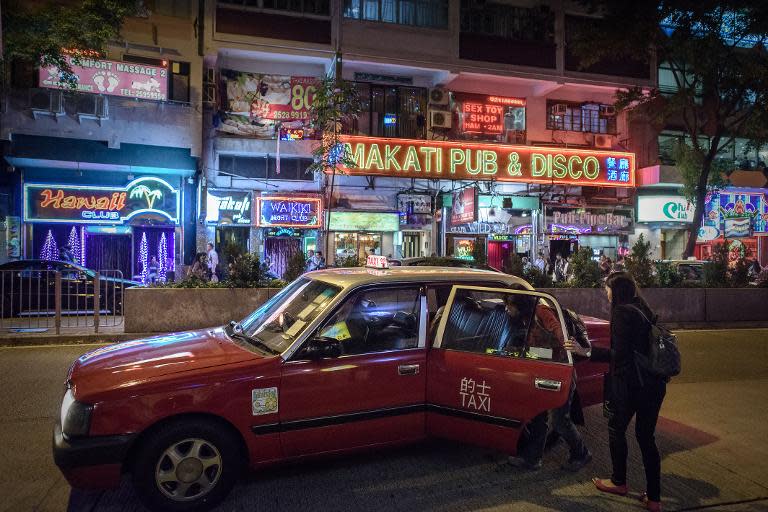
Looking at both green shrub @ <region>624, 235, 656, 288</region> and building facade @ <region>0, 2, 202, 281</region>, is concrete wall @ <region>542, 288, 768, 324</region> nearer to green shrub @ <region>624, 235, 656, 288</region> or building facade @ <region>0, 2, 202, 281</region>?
green shrub @ <region>624, 235, 656, 288</region>

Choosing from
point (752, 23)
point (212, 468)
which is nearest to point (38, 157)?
point (212, 468)

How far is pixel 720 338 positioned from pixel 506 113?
40.0 ft

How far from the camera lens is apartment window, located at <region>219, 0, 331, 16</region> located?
17.5m

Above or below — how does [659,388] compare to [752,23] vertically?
below

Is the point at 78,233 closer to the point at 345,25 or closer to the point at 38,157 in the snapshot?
the point at 38,157

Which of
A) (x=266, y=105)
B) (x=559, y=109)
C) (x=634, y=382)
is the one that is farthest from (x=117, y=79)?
(x=634, y=382)

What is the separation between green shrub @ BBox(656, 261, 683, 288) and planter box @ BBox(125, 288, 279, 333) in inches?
379

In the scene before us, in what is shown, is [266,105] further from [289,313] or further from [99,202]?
[289,313]

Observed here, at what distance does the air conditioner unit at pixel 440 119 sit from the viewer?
1900 cm

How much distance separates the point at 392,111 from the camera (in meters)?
19.3

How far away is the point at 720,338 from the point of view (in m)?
10.9

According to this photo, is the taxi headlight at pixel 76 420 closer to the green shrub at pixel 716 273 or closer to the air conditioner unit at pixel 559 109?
the green shrub at pixel 716 273

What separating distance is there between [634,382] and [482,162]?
13.8 metres

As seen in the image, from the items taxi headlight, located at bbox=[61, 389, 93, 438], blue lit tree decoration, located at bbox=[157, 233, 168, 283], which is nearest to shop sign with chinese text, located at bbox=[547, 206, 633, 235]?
blue lit tree decoration, located at bbox=[157, 233, 168, 283]
